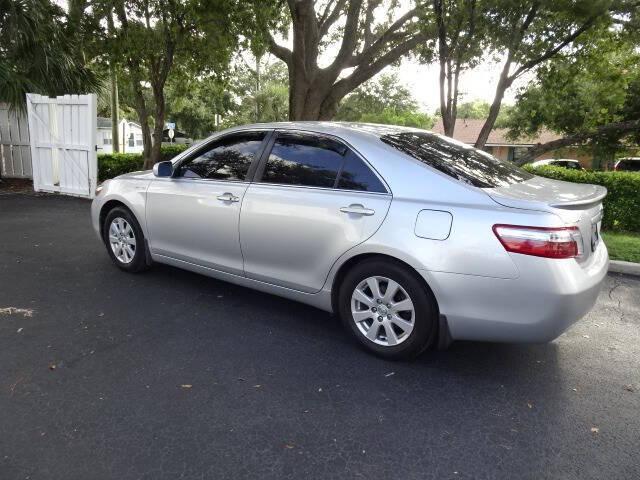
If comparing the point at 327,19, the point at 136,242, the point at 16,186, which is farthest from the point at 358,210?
the point at 16,186

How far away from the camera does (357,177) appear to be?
3.46 metres

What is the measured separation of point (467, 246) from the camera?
9.59 ft

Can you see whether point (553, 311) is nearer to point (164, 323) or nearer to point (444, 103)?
point (164, 323)

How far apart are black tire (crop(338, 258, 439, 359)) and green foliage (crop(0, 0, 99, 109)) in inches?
396

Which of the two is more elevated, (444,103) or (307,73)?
(307,73)

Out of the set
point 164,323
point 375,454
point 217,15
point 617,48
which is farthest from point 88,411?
point 617,48

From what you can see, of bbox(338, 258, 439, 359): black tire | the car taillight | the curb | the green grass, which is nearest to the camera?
the car taillight

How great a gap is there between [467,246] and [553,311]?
1.96 feet

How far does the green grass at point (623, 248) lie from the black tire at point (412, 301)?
3.99 meters

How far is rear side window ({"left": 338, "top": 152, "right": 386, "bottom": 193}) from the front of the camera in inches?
133

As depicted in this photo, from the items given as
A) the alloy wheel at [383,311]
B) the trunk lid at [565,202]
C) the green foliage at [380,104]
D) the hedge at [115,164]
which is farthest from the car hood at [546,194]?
the green foliage at [380,104]

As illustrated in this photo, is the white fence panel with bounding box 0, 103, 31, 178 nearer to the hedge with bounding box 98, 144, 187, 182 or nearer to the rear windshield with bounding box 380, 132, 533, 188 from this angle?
the hedge with bounding box 98, 144, 187, 182

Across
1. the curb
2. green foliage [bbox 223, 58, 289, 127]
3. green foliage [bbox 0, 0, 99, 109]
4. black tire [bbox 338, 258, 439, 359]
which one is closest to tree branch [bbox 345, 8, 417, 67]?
green foliage [bbox 0, 0, 99, 109]

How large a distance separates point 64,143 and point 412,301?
9.60 m
